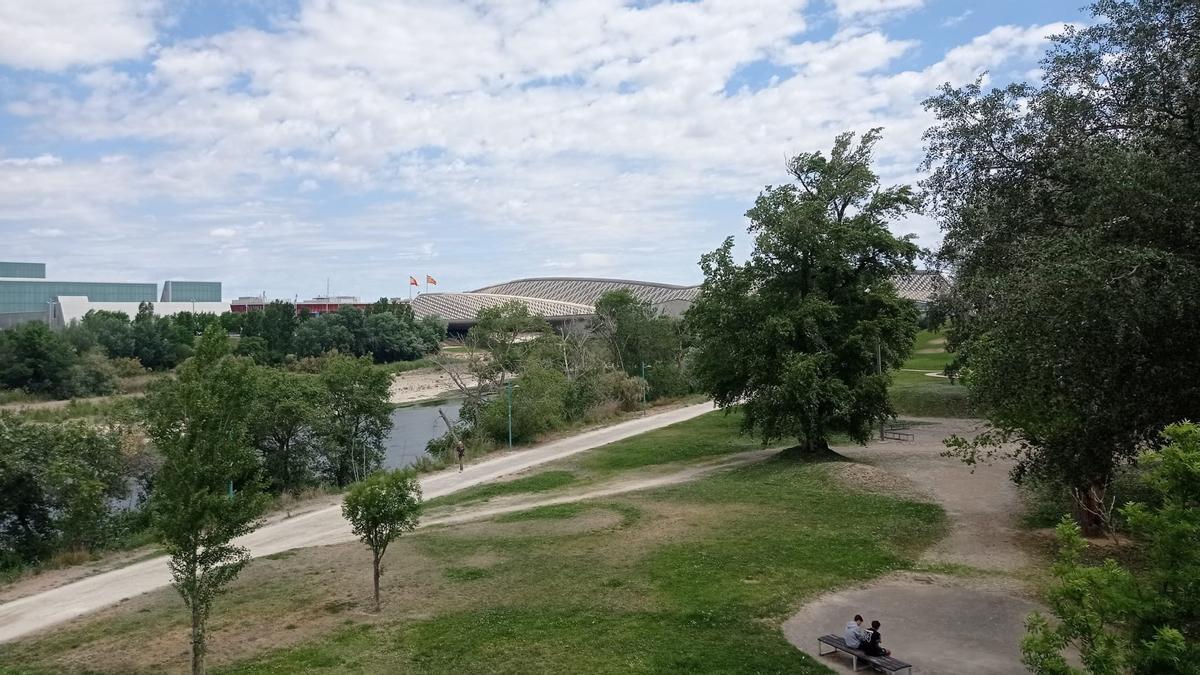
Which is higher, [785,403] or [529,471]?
[785,403]

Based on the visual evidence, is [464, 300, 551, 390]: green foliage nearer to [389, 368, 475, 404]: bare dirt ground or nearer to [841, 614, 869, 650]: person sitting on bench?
[389, 368, 475, 404]: bare dirt ground

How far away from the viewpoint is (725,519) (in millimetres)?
19469

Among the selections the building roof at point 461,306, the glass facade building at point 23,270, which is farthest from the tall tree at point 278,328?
the glass facade building at point 23,270

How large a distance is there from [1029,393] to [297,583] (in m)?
13.7

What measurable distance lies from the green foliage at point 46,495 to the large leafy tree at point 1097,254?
75.5ft

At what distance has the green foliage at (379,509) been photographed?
14109 mm

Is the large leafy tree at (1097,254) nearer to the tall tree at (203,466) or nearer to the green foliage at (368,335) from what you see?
the tall tree at (203,466)

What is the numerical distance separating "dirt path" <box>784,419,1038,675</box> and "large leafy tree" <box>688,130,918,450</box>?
6031mm

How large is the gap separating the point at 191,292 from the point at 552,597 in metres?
159

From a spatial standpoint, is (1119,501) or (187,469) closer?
(187,469)

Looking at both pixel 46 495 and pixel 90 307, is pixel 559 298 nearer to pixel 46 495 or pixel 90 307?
pixel 90 307

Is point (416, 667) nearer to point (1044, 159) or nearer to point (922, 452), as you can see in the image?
point (1044, 159)

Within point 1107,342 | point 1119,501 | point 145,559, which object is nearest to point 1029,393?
point 1107,342

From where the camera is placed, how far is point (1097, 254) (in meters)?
10.1
